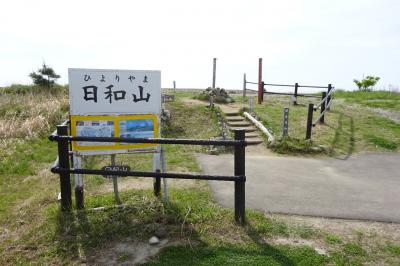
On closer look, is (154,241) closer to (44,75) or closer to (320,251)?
(320,251)

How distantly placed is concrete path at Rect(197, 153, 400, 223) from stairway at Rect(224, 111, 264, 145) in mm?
1346

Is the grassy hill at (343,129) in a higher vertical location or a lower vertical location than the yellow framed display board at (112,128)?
lower

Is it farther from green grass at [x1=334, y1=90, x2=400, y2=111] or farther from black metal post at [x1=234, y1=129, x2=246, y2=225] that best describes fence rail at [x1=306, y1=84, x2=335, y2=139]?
black metal post at [x1=234, y1=129, x2=246, y2=225]

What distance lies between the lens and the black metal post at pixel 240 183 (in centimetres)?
401

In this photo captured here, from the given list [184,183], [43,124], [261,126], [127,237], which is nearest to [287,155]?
[261,126]

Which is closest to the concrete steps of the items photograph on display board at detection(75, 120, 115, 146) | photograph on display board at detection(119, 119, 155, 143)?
photograph on display board at detection(119, 119, 155, 143)

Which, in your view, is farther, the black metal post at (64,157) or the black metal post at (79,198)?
the black metal post at (79,198)

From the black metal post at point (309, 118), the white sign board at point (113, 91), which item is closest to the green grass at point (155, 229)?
the white sign board at point (113, 91)

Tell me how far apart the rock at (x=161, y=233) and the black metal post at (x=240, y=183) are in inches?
34.7

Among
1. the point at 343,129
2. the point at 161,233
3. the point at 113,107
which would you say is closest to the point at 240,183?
the point at 161,233

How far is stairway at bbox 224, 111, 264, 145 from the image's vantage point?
9141 millimetres

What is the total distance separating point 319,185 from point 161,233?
123 inches

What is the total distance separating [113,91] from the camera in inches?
181

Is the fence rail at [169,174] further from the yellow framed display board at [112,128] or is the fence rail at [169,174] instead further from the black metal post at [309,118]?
the black metal post at [309,118]
